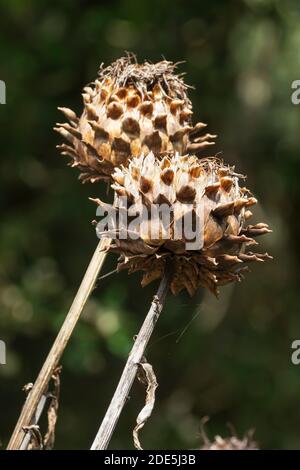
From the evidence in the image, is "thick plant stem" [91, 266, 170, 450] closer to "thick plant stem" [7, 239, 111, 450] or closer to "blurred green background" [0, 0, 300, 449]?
"thick plant stem" [7, 239, 111, 450]

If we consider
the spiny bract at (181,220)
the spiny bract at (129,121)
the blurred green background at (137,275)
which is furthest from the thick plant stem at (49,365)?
the blurred green background at (137,275)

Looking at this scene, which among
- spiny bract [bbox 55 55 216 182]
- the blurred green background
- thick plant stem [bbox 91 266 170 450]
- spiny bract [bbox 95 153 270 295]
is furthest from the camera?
the blurred green background

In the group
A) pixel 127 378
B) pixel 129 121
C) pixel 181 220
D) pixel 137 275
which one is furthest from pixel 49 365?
pixel 137 275

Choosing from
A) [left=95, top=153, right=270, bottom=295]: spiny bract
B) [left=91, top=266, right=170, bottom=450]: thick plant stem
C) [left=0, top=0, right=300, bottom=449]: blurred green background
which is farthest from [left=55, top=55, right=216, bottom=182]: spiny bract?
[left=0, top=0, right=300, bottom=449]: blurred green background

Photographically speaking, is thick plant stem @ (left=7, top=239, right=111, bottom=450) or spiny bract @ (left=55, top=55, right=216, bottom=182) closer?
thick plant stem @ (left=7, top=239, right=111, bottom=450)

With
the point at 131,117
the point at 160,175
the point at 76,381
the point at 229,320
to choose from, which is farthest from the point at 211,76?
the point at 160,175

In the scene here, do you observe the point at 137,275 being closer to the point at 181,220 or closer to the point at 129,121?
the point at 129,121
